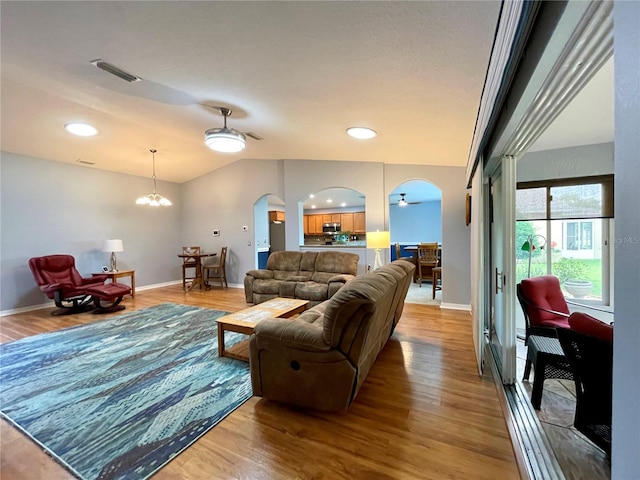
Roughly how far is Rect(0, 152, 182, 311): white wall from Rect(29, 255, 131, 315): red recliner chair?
1.36ft

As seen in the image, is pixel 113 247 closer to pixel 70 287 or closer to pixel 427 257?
pixel 70 287

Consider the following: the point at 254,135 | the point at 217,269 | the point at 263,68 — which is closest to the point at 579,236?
the point at 263,68

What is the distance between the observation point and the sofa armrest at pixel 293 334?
6.23 feet

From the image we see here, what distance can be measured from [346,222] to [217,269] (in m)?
4.86

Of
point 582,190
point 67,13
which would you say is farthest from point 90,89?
point 582,190

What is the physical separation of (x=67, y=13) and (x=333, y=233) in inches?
332

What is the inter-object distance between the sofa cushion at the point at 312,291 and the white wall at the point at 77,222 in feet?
14.2

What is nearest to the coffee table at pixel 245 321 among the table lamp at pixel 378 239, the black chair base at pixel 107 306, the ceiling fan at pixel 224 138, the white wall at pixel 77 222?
the table lamp at pixel 378 239

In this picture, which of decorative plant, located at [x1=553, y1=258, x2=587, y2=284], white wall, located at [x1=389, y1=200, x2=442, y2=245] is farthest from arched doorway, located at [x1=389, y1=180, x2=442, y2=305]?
decorative plant, located at [x1=553, y1=258, x2=587, y2=284]

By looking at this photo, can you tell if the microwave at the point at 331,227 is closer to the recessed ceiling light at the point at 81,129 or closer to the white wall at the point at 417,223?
the white wall at the point at 417,223

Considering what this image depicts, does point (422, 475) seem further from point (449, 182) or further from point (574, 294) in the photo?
point (449, 182)

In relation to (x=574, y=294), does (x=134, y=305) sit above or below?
below

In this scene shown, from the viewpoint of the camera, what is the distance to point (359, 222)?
970 centimetres

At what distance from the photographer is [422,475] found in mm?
1485
